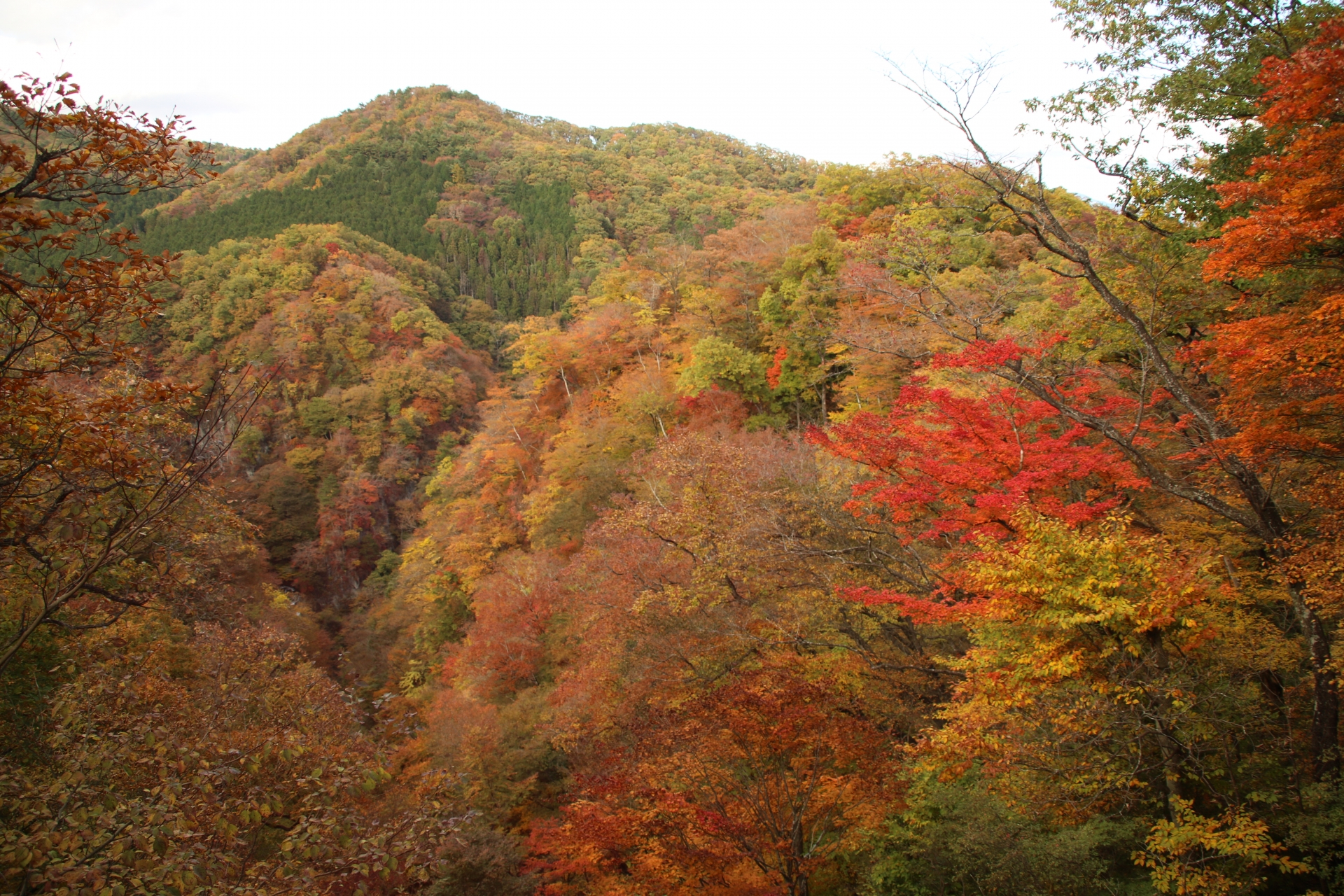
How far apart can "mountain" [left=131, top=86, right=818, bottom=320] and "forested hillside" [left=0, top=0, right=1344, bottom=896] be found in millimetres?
44694

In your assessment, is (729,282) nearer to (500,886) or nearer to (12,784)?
(500,886)

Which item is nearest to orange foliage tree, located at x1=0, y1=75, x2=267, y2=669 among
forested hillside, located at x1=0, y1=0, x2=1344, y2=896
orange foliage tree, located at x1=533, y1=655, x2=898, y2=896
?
forested hillside, located at x1=0, y1=0, x2=1344, y2=896

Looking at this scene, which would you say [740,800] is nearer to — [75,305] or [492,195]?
[75,305]

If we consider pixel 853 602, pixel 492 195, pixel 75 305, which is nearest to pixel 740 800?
pixel 853 602

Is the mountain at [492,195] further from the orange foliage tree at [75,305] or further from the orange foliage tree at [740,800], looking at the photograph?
the orange foliage tree at [75,305]

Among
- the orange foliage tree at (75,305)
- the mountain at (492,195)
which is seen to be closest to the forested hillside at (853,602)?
the orange foliage tree at (75,305)

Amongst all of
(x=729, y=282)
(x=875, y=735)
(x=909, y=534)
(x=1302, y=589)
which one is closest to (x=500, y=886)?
(x=875, y=735)

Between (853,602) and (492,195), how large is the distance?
291ft

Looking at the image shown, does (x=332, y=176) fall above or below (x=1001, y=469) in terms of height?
above

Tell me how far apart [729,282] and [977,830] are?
79.4ft

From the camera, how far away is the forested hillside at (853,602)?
4875 millimetres

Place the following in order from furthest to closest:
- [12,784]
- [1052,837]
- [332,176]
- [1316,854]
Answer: [332,176], [1052,837], [1316,854], [12,784]

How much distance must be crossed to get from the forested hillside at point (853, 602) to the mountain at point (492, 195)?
44694 millimetres

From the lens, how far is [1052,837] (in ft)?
27.0
